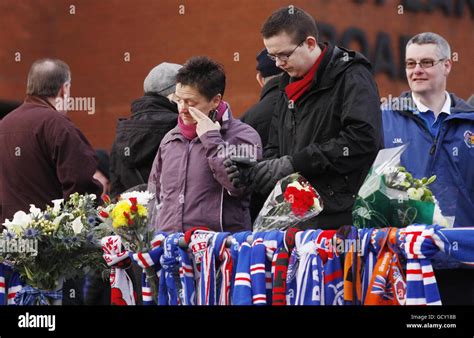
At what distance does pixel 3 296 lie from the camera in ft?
19.9

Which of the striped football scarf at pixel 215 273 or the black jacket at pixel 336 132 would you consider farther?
the black jacket at pixel 336 132

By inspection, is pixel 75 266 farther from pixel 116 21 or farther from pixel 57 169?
pixel 116 21

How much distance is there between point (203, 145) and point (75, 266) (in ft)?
3.11

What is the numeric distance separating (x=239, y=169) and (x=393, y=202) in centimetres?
99


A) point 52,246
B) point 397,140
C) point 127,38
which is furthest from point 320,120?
point 127,38

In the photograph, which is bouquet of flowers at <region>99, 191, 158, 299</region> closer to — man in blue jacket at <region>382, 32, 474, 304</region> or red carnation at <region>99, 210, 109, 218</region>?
red carnation at <region>99, 210, 109, 218</region>

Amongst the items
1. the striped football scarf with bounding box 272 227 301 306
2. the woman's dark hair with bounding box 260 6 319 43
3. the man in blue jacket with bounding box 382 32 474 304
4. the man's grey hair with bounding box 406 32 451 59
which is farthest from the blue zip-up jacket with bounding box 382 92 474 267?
the striped football scarf with bounding box 272 227 301 306

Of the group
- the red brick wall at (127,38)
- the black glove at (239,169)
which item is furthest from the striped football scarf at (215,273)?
the red brick wall at (127,38)

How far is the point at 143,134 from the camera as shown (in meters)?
7.03

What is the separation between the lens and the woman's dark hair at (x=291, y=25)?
623 centimetres

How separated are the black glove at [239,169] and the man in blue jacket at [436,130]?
3.27ft

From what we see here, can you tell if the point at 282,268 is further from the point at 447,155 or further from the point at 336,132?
the point at 447,155

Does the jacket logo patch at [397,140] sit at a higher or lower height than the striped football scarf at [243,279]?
higher

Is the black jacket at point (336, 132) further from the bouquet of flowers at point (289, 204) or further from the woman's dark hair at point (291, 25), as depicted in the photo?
the bouquet of flowers at point (289, 204)
